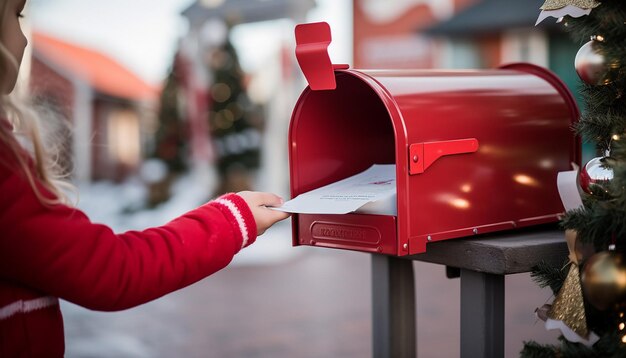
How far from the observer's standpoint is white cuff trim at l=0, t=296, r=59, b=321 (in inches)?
44.6

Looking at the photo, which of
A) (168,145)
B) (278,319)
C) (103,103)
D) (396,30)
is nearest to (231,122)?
(168,145)

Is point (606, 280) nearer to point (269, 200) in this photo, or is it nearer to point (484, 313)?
point (484, 313)

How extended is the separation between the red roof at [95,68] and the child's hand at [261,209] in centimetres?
1179

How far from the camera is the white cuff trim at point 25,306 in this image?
1134 millimetres

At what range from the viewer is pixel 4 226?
1.04 metres

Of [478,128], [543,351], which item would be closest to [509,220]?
[478,128]

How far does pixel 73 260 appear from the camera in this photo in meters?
1.08

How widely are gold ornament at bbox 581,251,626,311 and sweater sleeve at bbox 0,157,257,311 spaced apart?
2.07 ft

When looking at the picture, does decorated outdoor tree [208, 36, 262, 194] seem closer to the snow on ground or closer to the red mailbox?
the snow on ground

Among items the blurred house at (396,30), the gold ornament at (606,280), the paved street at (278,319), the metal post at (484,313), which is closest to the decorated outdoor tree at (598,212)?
the gold ornament at (606,280)

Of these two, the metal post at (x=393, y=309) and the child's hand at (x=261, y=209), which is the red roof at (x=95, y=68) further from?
the child's hand at (x=261, y=209)

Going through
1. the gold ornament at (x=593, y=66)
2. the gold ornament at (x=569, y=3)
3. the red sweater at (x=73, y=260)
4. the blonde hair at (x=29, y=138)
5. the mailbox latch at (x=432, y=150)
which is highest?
the gold ornament at (x=569, y=3)

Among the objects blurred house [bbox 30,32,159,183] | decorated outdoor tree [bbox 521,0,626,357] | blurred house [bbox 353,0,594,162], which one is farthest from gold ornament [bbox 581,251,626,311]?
blurred house [bbox 30,32,159,183]

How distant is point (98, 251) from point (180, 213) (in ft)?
26.5
